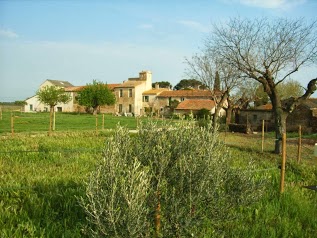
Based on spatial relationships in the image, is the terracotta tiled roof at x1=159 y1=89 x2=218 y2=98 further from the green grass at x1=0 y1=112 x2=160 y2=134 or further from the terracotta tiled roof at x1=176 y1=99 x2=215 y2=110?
the green grass at x1=0 y1=112 x2=160 y2=134

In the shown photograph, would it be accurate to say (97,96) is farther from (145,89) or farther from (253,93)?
(253,93)

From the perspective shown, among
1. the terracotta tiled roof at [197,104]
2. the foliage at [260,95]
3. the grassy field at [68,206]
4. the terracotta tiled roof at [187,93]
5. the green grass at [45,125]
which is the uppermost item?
the terracotta tiled roof at [187,93]

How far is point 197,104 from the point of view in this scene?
201ft

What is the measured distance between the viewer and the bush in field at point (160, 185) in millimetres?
3668

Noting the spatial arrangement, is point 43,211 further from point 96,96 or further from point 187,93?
point 187,93

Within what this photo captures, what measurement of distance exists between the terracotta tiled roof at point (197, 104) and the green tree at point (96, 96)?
51.3 ft

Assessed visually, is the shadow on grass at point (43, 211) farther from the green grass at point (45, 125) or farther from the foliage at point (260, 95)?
the foliage at point (260, 95)

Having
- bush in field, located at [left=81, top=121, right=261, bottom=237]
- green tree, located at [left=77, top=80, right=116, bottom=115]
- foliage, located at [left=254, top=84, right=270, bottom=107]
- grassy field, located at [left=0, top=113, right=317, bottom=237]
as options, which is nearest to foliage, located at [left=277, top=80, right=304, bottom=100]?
foliage, located at [left=254, top=84, right=270, bottom=107]

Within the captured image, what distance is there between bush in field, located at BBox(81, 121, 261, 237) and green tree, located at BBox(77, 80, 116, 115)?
2521 inches

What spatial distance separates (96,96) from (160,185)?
65.0 metres

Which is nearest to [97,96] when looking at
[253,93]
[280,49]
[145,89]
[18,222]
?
[145,89]

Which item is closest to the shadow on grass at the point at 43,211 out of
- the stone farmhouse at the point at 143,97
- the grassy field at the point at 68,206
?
the grassy field at the point at 68,206

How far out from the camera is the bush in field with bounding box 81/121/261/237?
3.67 m

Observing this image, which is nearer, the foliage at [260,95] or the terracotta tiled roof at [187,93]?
the foliage at [260,95]
